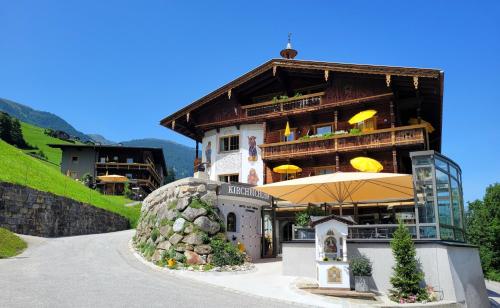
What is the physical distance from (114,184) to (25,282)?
167ft

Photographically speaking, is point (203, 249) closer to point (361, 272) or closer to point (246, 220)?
point (246, 220)

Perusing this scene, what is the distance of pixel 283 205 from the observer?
76.7ft

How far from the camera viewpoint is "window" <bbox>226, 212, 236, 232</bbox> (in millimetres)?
20834

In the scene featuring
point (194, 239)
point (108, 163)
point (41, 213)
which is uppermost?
point (108, 163)

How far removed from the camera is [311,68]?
26266 millimetres

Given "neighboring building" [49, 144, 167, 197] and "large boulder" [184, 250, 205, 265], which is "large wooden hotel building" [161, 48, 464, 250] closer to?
"large boulder" [184, 250, 205, 265]

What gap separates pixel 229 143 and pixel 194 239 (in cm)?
1176

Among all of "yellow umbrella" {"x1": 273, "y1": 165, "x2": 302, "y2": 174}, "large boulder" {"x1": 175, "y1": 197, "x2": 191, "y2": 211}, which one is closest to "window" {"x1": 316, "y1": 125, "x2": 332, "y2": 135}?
"yellow umbrella" {"x1": 273, "y1": 165, "x2": 302, "y2": 174}

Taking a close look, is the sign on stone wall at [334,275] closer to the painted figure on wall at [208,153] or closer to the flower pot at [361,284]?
the flower pot at [361,284]

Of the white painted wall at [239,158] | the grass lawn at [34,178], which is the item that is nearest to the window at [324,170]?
the white painted wall at [239,158]

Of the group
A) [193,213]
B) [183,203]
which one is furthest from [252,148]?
[193,213]

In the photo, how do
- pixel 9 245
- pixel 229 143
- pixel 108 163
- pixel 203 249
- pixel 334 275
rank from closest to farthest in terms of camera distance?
pixel 334 275, pixel 203 249, pixel 9 245, pixel 229 143, pixel 108 163

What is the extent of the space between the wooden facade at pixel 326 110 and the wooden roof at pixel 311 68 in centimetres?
5

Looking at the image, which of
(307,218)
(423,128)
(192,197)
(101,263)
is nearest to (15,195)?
(101,263)
